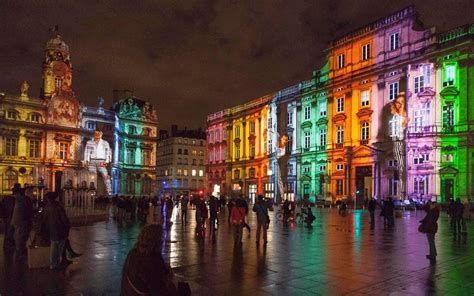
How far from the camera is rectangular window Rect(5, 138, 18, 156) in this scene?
65062 mm

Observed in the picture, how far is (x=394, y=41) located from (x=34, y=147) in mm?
52945

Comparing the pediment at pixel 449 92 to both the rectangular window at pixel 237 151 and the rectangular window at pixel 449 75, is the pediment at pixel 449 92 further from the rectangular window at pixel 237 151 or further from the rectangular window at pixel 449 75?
the rectangular window at pixel 237 151

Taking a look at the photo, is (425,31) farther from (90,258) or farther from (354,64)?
(90,258)

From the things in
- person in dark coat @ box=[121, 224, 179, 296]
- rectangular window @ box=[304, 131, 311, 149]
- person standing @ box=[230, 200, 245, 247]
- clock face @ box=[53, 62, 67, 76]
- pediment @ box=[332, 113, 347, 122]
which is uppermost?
clock face @ box=[53, 62, 67, 76]

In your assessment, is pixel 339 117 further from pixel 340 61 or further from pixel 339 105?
pixel 340 61

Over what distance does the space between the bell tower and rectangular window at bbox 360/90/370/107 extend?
46.4 m

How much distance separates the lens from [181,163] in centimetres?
11694

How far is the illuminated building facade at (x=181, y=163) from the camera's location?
381 feet

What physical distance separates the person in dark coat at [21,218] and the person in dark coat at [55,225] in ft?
6.35

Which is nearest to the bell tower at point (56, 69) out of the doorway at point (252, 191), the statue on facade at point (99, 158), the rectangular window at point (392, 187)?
the statue on facade at point (99, 158)

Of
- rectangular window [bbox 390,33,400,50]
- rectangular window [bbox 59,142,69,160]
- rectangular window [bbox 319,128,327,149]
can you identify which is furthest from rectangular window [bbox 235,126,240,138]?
rectangular window [bbox 390,33,400,50]

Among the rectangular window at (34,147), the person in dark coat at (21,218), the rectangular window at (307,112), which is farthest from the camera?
the rectangular window at (34,147)

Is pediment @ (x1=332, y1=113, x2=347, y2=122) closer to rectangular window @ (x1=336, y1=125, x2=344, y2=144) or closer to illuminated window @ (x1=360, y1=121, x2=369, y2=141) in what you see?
rectangular window @ (x1=336, y1=125, x2=344, y2=144)

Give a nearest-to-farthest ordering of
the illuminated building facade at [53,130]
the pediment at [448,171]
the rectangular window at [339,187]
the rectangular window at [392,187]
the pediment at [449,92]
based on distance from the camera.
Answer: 1. the pediment at [448,171]
2. the pediment at [449,92]
3. the rectangular window at [392,187]
4. the rectangular window at [339,187]
5. the illuminated building facade at [53,130]
